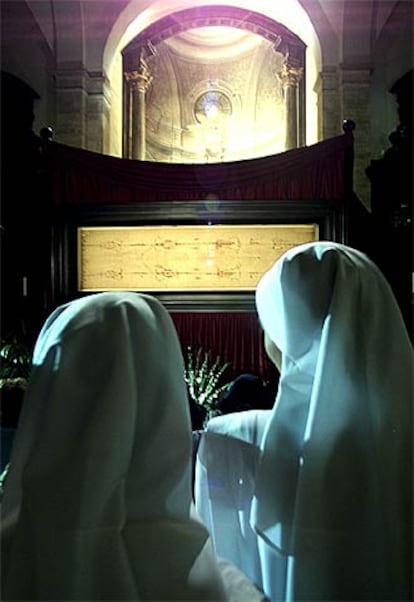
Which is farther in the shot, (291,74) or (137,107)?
(137,107)

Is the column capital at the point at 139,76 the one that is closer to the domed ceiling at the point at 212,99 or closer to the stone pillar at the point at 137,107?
the stone pillar at the point at 137,107

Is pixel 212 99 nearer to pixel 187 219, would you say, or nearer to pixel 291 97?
pixel 291 97

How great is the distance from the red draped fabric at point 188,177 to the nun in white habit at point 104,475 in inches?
194

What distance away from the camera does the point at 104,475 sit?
3.62 ft

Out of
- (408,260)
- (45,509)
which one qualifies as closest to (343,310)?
(45,509)

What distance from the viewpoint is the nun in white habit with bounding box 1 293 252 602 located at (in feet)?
3.51

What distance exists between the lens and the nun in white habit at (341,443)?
135cm

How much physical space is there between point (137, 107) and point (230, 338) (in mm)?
5032

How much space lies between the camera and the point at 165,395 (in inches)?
47.6

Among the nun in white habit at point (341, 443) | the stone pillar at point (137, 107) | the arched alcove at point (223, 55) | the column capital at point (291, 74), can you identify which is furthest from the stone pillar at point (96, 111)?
the nun in white habit at point (341, 443)

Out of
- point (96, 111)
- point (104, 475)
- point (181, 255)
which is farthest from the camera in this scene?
point (96, 111)

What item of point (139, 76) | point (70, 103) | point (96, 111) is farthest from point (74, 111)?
point (139, 76)

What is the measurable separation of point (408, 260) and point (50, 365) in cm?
629

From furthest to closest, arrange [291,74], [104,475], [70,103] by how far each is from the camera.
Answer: [291,74]
[70,103]
[104,475]
